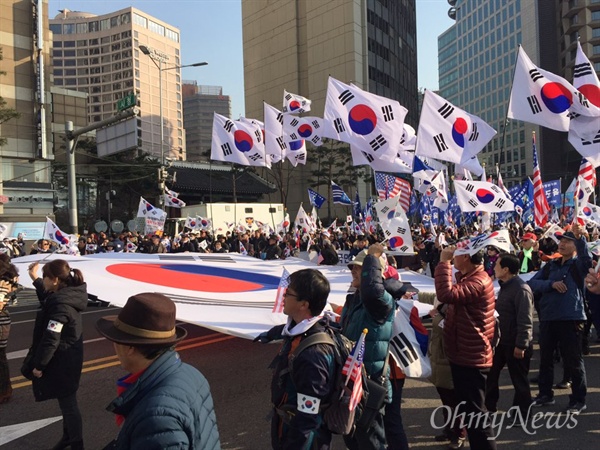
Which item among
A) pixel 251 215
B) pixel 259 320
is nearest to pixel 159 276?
pixel 259 320

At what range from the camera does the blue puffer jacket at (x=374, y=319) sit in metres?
3.50

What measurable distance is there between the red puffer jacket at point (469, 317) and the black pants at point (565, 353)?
1.61 meters

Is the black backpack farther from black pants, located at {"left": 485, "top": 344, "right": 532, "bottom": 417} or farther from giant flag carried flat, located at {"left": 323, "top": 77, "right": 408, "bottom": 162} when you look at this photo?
giant flag carried flat, located at {"left": 323, "top": 77, "right": 408, "bottom": 162}

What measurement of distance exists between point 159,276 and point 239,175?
43868 millimetres

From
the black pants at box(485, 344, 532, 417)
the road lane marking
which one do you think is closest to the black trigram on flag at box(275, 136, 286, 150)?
the road lane marking

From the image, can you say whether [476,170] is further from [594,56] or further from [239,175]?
[594,56]

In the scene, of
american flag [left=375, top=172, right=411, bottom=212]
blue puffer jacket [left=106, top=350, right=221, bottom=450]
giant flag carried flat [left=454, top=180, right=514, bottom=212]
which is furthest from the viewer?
american flag [left=375, top=172, right=411, bottom=212]

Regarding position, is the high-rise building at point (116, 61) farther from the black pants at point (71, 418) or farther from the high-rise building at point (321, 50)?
the black pants at point (71, 418)

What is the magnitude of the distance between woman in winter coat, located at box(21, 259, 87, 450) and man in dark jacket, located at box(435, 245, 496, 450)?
3.12 m

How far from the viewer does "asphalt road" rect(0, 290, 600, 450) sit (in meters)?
4.68

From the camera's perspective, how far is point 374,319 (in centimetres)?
355

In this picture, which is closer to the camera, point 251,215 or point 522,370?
point 522,370

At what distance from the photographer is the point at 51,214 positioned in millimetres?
32156

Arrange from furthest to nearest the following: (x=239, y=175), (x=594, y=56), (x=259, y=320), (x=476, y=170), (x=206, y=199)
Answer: (x=594, y=56) < (x=239, y=175) < (x=206, y=199) < (x=476, y=170) < (x=259, y=320)
